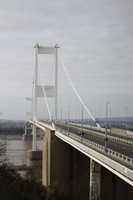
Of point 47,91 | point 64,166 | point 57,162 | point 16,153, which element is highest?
point 47,91

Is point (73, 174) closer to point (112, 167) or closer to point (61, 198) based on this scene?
point (61, 198)

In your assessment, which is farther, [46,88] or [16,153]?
[16,153]

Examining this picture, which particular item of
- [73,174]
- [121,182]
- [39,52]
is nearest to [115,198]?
[121,182]

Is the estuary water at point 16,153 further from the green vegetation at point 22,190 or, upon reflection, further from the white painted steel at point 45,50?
the white painted steel at point 45,50

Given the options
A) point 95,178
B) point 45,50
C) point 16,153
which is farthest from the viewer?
point 16,153

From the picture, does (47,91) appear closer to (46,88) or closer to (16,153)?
(46,88)

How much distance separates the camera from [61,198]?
1277cm

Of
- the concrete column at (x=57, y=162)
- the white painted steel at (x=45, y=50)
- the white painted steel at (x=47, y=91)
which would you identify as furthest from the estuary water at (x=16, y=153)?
the white painted steel at (x=45, y=50)

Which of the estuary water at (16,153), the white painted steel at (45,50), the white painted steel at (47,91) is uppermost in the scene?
the white painted steel at (45,50)

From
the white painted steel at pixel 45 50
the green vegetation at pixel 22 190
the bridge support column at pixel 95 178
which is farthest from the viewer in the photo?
the white painted steel at pixel 45 50

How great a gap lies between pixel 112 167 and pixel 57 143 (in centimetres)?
1330

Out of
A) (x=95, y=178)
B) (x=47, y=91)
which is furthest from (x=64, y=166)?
(x=47, y=91)

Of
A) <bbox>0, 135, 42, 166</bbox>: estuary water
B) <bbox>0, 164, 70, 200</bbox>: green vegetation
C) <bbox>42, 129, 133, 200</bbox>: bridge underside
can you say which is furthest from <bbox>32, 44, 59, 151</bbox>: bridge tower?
<bbox>0, 164, 70, 200</bbox>: green vegetation

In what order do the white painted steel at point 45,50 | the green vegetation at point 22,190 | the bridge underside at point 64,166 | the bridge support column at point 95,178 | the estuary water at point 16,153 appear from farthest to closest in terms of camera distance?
the white painted steel at point 45,50, the estuary water at point 16,153, the bridge underside at point 64,166, the bridge support column at point 95,178, the green vegetation at point 22,190
